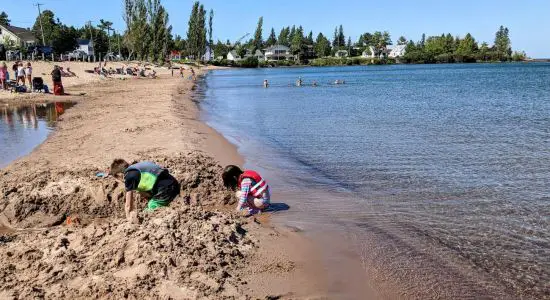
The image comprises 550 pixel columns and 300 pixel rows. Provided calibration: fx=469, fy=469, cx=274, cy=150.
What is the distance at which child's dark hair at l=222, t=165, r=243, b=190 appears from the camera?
7738 millimetres

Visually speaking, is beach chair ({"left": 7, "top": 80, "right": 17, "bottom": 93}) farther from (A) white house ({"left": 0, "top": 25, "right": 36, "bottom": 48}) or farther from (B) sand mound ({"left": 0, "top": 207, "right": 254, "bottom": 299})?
(A) white house ({"left": 0, "top": 25, "right": 36, "bottom": 48})

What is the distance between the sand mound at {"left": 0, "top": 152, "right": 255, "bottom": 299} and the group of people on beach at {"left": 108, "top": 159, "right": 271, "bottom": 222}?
278 mm

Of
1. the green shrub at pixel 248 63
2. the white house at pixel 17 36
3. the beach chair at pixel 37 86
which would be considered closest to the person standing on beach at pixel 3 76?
the beach chair at pixel 37 86

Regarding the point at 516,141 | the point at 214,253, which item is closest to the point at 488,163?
the point at 516,141

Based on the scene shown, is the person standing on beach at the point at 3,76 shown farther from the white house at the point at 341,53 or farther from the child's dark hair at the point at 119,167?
the white house at the point at 341,53

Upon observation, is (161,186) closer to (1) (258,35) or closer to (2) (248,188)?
(2) (248,188)

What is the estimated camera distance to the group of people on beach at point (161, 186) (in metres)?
6.76

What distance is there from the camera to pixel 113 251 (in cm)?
564

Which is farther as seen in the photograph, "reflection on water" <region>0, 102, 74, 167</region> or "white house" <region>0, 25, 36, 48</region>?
"white house" <region>0, 25, 36, 48</region>

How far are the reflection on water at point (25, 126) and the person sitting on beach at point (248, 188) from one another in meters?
6.41

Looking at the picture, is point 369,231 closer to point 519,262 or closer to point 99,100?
point 519,262

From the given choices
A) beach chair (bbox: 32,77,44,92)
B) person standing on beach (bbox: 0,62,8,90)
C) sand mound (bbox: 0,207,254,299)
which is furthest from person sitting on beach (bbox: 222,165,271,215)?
beach chair (bbox: 32,77,44,92)

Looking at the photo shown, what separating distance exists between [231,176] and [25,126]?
1255cm

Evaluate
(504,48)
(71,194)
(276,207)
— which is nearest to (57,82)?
(71,194)
